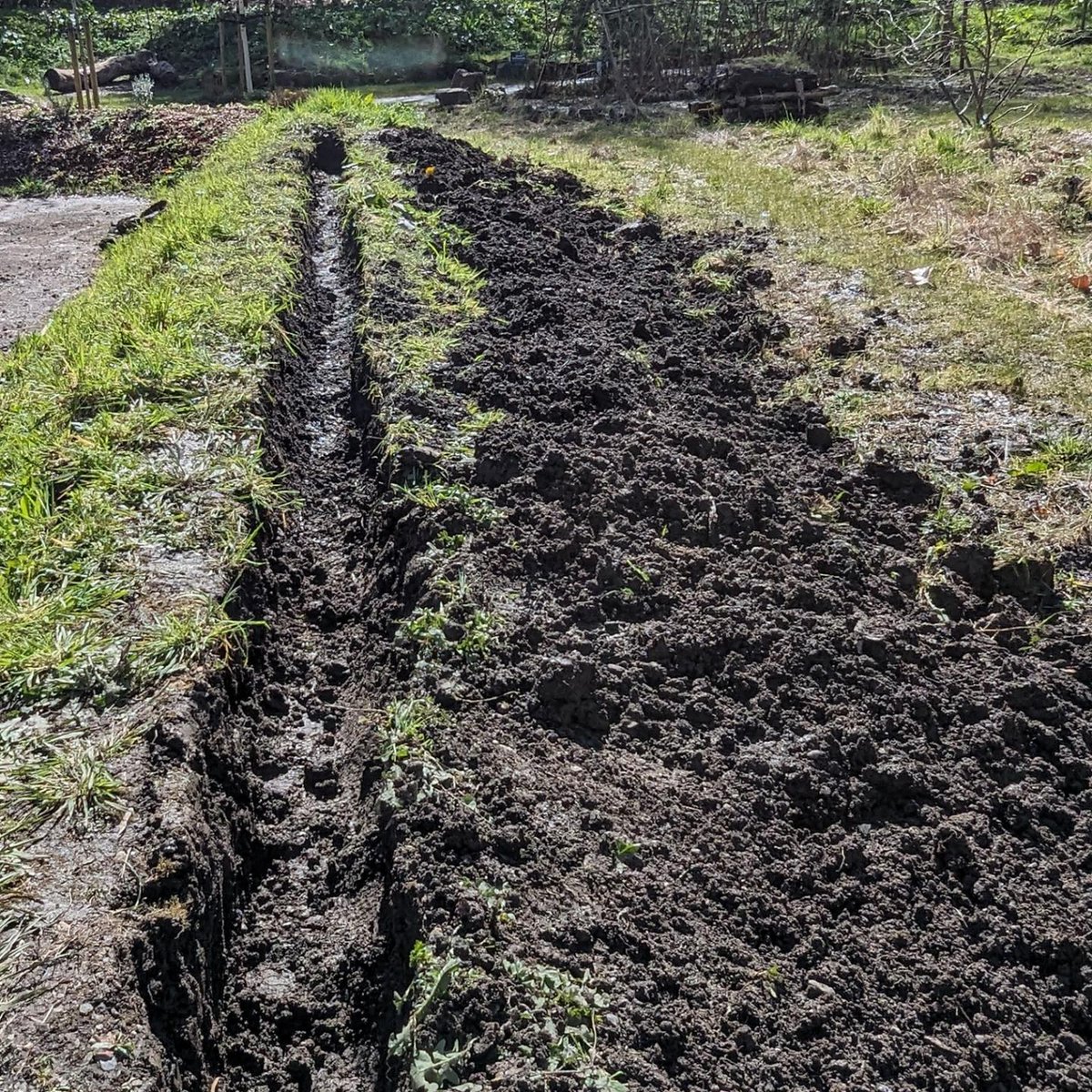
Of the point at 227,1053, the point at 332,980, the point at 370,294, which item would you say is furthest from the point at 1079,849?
the point at 370,294

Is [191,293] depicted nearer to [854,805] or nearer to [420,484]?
[420,484]

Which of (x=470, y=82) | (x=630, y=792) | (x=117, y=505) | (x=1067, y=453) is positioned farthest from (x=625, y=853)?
(x=470, y=82)

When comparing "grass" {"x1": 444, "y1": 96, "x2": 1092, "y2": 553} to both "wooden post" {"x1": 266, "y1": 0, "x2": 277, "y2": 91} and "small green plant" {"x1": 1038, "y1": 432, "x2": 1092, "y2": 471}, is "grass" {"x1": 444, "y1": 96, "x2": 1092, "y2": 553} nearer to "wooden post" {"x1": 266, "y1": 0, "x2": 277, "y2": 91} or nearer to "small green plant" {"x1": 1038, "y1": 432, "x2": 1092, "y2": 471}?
"small green plant" {"x1": 1038, "y1": 432, "x2": 1092, "y2": 471}

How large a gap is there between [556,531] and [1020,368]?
290cm

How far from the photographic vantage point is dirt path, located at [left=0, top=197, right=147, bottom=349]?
8086 millimetres

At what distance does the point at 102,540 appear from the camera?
139 inches

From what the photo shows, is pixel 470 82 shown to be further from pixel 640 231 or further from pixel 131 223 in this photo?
pixel 640 231

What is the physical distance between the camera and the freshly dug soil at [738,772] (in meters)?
2.24

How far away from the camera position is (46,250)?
33.0ft

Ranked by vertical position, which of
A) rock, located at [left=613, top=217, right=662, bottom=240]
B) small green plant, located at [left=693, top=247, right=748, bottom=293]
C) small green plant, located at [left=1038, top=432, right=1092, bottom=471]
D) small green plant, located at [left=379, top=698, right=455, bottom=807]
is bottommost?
small green plant, located at [left=379, top=698, right=455, bottom=807]

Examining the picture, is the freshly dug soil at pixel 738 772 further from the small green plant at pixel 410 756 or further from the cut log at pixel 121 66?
the cut log at pixel 121 66

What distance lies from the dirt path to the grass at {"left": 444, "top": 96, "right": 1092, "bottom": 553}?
4657mm

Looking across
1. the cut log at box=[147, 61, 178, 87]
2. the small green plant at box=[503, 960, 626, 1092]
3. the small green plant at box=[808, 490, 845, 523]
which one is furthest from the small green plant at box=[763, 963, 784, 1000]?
the cut log at box=[147, 61, 178, 87]

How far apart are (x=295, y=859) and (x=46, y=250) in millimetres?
9092
